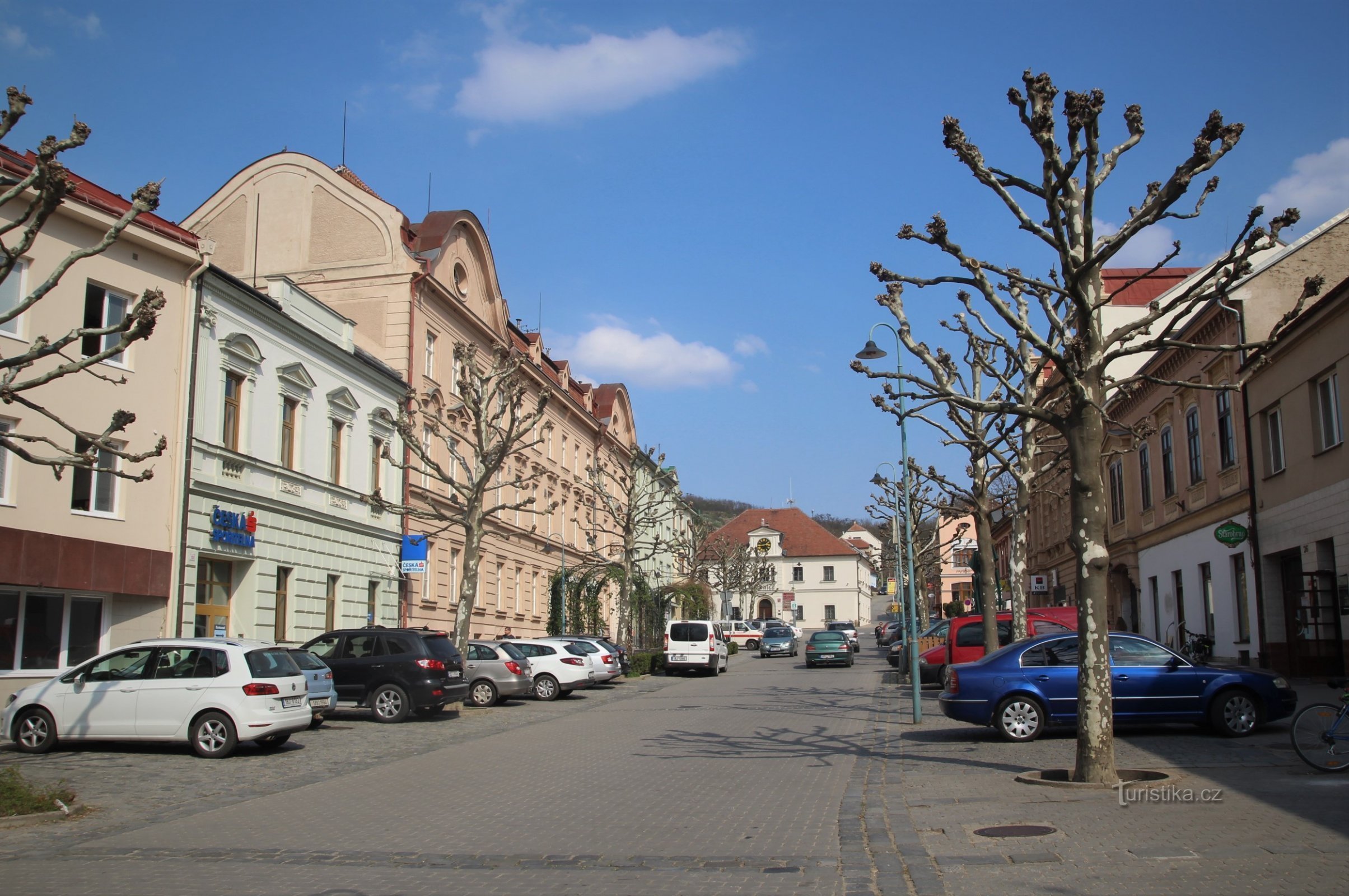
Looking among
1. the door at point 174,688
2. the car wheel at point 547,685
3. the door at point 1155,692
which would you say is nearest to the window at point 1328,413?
the door at point 1155,692

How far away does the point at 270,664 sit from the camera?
54.6 ft

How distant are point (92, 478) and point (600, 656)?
49.1 feet

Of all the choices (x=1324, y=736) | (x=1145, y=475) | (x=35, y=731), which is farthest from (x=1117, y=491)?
(x=35, y=731)

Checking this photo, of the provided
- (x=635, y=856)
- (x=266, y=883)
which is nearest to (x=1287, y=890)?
(x=635, y=856)

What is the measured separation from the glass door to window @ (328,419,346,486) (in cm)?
556

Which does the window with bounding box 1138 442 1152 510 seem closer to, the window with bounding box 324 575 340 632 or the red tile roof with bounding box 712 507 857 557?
the window with bounding box 324 575 340 632

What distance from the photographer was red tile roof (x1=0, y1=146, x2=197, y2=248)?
805 inches

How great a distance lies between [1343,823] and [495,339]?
38.3 m

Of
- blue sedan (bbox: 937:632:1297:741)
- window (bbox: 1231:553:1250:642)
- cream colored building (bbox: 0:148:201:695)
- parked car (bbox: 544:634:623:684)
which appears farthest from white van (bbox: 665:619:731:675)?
blue sedan (bbox: 937:632:1297:741)

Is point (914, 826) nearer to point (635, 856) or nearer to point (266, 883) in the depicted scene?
point (635, 856)

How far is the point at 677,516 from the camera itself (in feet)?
282

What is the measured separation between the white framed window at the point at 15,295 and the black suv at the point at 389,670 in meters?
7.86

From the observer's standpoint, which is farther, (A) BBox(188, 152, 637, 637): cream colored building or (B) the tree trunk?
(A) BBox(188, 152, 637, 637): cream colored building

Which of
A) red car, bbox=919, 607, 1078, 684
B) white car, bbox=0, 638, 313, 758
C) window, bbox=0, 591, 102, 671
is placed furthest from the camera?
red car, bbox=919, 607, 1078, 684
